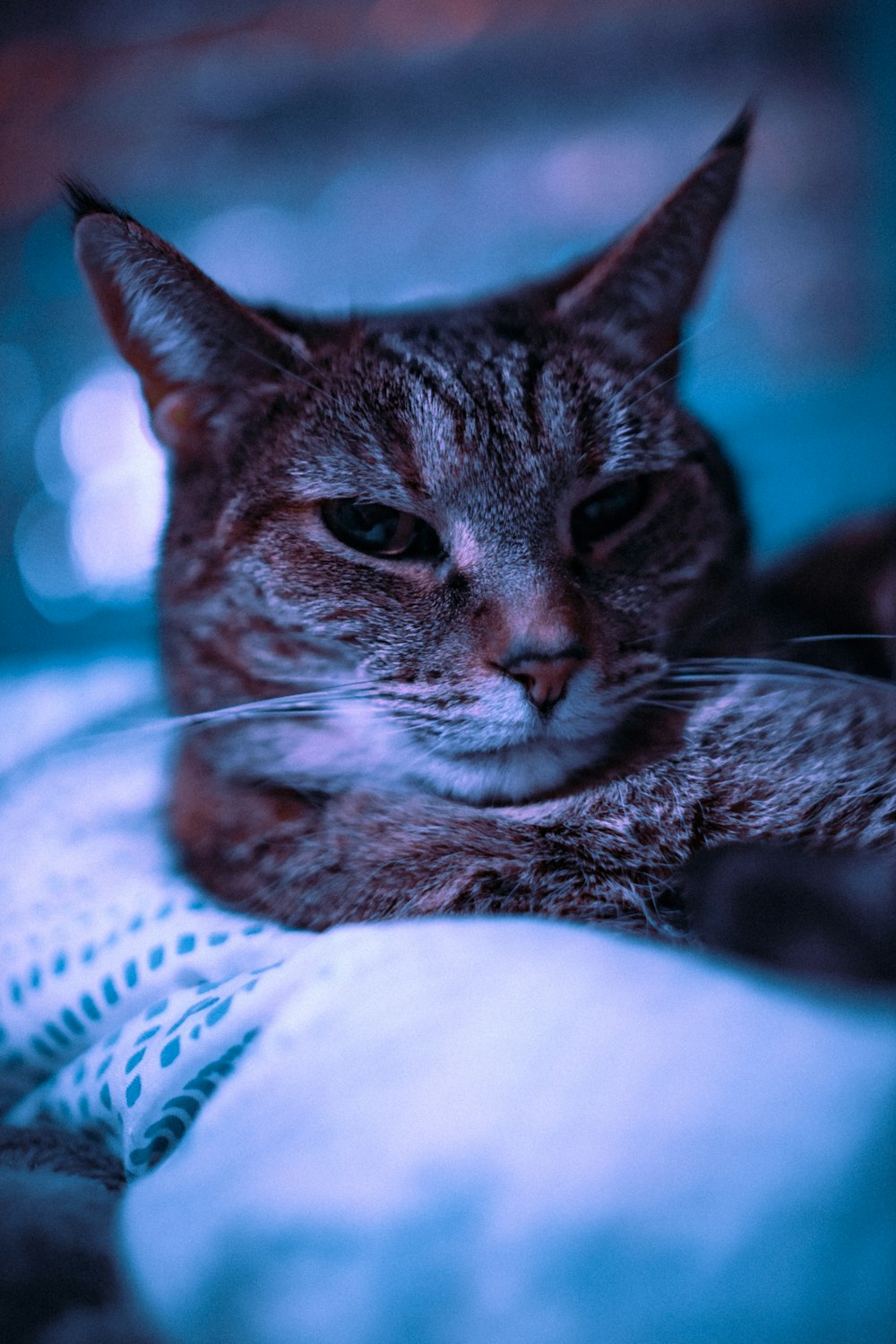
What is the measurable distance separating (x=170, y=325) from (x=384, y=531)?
0.96 feet

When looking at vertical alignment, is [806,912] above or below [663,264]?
below

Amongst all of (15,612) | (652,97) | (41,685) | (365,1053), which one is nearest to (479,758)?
(365,1053)

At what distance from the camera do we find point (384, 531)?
823mm

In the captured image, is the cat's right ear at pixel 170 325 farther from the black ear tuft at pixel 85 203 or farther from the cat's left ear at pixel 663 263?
the cat's left ear at pixel 663 263

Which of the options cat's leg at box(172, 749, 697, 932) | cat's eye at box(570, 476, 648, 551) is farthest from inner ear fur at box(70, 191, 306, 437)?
cat's leg at box(172, 749, 697, 932)

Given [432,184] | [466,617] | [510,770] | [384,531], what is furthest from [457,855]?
[432,184]

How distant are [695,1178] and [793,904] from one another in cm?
16

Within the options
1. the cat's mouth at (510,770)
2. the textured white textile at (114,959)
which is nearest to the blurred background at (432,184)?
the textured white textile at (114,959)

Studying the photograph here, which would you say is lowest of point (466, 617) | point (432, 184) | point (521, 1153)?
point (521, 1153)

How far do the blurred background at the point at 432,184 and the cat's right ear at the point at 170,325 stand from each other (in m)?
0.46

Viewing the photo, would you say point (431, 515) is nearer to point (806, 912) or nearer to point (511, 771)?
point (511, 771)

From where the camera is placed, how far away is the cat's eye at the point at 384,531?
82cm

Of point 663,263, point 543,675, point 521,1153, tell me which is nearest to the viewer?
point 521,1153

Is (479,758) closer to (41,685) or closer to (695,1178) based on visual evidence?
(695,1178)
